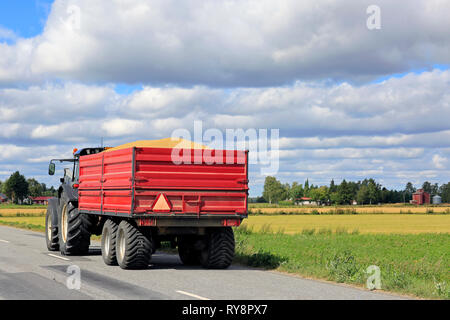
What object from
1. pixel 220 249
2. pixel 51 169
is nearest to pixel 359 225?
pixel 51 169

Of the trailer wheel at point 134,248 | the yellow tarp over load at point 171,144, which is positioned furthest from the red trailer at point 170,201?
the yellow tarp over load at point 171,144

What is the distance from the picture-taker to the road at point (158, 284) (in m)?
→ 10.1

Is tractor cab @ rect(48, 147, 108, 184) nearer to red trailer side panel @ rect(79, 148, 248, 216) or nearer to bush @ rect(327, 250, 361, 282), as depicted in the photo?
red trailer side panel @ rect(79, 148, 248, 216)

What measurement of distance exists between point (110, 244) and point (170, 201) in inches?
87.3

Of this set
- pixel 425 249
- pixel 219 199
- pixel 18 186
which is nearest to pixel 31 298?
pixel 219 199

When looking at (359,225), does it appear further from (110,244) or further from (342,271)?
(342,271)

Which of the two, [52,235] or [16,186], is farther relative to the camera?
[16,186]

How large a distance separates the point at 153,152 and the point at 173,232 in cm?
191

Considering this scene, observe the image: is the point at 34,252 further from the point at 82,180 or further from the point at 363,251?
the point at 363,251

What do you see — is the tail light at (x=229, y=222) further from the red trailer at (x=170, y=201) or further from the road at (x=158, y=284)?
the road at (x=158, y=284)

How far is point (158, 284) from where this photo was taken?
11.5 metres
